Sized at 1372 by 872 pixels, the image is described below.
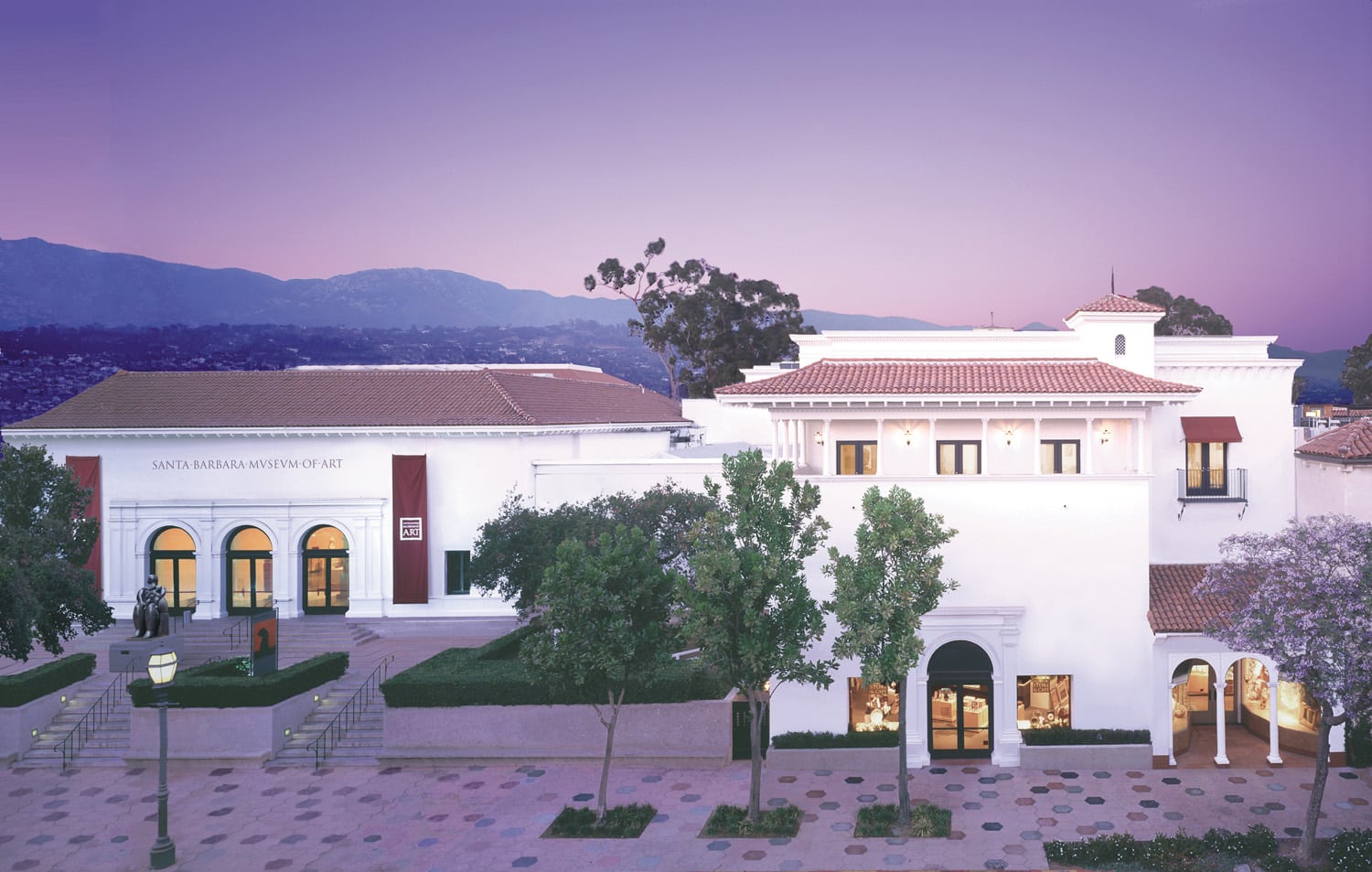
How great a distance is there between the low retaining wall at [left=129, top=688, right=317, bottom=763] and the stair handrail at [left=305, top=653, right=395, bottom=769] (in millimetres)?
1335

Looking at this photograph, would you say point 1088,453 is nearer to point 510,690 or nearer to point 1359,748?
point 1359,748

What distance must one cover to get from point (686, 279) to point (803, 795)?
5877cm

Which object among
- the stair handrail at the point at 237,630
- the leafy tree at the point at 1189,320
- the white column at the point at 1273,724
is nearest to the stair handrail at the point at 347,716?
the stair handrail at the point at 237,630

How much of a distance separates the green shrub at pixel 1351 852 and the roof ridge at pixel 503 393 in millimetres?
28305

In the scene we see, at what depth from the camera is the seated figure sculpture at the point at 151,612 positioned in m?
30.8

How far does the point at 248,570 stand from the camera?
125 feet

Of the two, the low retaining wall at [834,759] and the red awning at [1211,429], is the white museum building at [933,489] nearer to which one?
the red awning at [1211,429]

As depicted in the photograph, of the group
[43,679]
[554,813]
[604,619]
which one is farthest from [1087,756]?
[43,679]

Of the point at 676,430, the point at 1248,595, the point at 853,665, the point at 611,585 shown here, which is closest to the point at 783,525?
the point at 611,585

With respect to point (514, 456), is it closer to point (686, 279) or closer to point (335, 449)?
point (335, 449)

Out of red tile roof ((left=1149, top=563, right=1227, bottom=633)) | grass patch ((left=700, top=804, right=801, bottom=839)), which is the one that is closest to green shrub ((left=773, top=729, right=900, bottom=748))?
grass patch ((left=700, top=804, right=801, bottom=839))

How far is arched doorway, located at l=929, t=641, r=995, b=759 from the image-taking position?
76.6ft

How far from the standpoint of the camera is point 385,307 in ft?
584

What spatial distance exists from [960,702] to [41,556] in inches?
949
